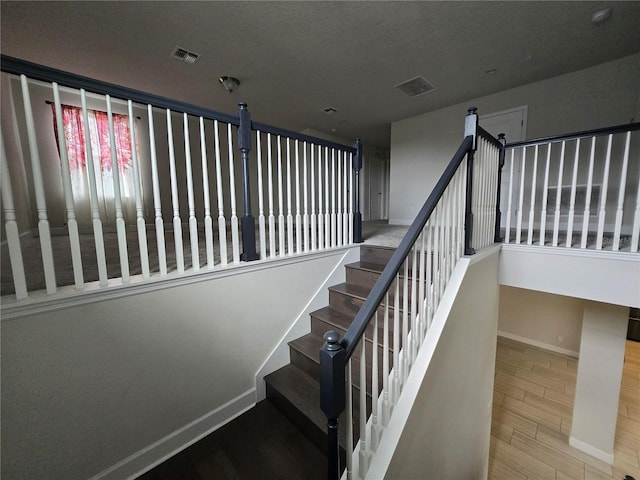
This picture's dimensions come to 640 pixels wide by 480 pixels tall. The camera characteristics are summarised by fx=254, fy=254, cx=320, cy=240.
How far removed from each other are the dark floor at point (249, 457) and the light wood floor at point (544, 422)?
3216 millimetres

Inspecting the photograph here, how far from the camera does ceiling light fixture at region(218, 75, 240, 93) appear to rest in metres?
3.37

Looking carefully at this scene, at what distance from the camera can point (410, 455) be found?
52.0 inches

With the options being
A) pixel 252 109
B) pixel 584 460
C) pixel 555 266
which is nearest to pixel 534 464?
pixel 584 460

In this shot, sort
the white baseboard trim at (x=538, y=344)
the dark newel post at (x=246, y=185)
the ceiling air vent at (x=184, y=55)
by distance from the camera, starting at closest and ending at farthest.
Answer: the dark newel post at (x=246, y=185)
the ceiling air vent at (x=184, y=55)
the white baseboard trim at (x=538, y=344)

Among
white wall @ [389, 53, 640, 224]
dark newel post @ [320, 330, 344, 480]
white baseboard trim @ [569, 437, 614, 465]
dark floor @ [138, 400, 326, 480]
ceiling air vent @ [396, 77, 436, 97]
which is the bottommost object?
white baseboard trim @ [569, 437, 614, 465]

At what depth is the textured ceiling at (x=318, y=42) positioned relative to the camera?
7.43 ft

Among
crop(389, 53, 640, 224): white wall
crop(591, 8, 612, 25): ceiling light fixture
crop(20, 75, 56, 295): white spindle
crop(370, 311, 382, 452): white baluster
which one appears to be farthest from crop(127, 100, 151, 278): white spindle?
crop(389, 53, 640, 224): white wall

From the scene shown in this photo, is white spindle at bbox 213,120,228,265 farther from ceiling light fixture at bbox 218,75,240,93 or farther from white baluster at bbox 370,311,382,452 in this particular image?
ceiling light fixture at bbox 218,75,240,93

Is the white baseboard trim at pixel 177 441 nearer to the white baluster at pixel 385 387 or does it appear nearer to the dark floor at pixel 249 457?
the dark floor at pixel 249 457

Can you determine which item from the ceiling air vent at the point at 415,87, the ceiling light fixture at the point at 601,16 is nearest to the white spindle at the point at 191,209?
the ceiling air vent at the point at 415,87

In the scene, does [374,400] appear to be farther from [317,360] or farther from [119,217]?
[119,217]

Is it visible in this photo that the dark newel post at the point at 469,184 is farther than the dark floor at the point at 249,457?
Yes

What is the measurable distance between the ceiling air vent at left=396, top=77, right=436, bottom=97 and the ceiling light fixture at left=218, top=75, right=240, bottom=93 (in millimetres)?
2293

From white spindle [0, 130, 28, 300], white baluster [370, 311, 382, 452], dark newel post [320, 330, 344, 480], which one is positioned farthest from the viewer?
white baluster [370, 311, 382, 452]
